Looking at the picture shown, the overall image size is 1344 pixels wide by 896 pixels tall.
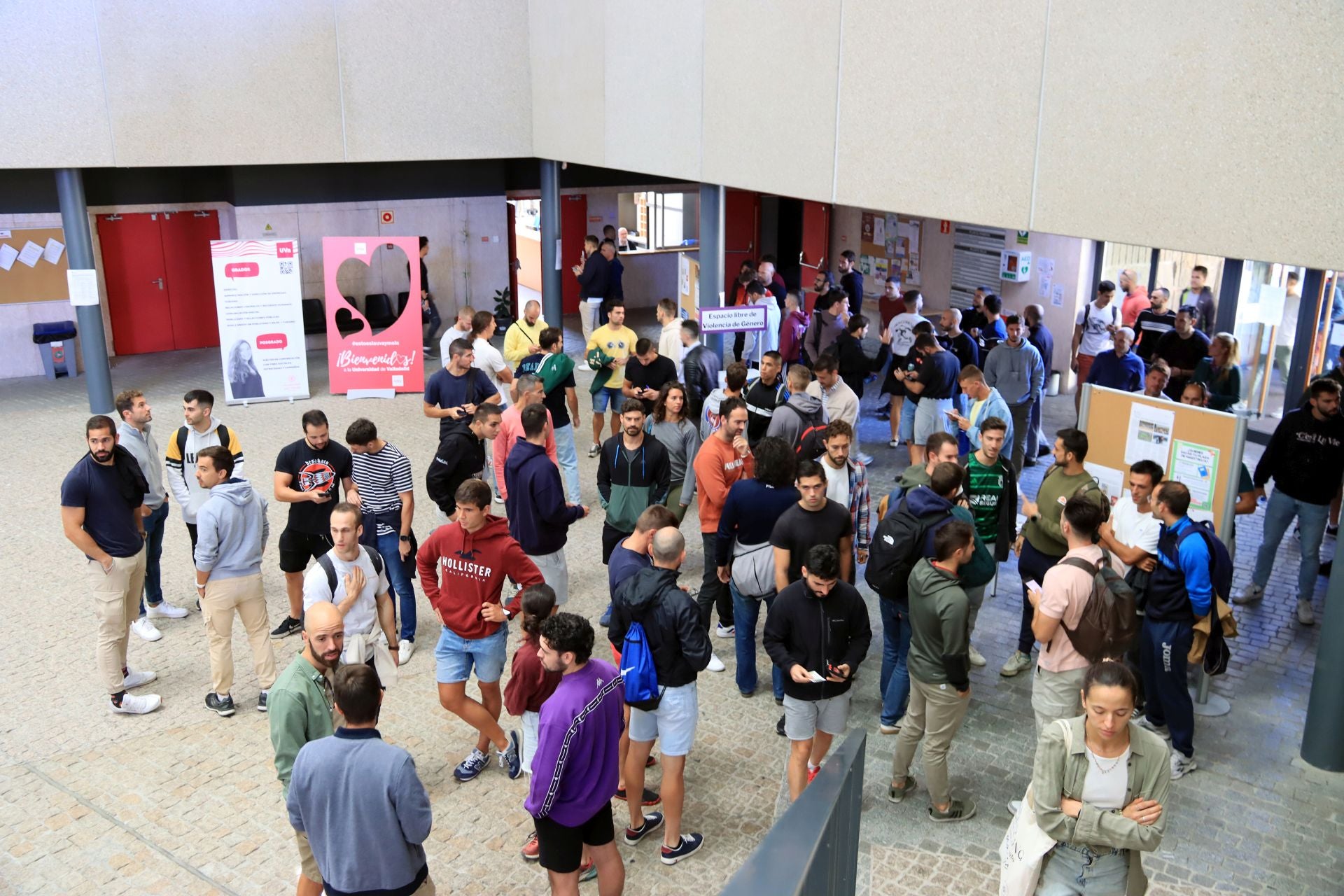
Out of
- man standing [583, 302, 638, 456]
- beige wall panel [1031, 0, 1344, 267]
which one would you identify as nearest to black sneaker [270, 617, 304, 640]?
man standing [583, 302, 638, 456]

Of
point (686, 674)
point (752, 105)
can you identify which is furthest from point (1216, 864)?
point (752, 105)

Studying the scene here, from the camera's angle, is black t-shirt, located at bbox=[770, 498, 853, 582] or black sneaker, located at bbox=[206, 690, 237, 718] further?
black sneaker, located at bbox=[206, 690, 237, 718]

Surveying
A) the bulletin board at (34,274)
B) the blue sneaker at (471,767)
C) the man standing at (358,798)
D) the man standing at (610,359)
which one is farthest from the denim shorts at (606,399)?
the bulletin board at (34,274)

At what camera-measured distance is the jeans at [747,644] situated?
7.33 metres

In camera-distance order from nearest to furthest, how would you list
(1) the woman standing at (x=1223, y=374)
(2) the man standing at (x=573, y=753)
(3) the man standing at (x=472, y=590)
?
(2) the man standing at (x=573, y=753) → (3) the man standing at (x=472, y=590) → (1) the woman standing at (x=1223, y=374)

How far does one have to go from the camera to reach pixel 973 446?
9.55m

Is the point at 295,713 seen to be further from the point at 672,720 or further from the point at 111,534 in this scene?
the point at 111,534

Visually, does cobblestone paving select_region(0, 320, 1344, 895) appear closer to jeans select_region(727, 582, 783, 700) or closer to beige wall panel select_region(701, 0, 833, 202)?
jeans select_region(727, 582, 783, 700)

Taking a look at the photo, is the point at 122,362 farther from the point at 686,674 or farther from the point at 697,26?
the point at 686,674

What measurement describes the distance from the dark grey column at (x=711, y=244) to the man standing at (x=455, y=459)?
13.5ft

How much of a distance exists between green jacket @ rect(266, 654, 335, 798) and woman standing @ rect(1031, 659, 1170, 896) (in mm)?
3048

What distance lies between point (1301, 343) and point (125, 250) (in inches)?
637

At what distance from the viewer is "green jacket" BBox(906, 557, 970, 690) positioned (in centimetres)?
578

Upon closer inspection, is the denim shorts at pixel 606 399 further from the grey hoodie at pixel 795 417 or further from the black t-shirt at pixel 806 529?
the black t-shirt at pixel 806 529
